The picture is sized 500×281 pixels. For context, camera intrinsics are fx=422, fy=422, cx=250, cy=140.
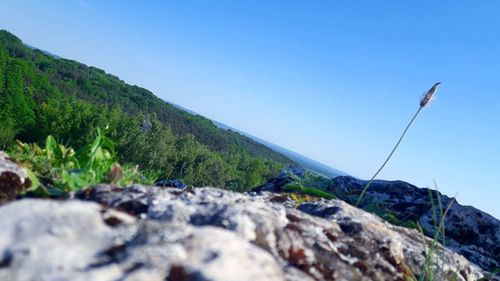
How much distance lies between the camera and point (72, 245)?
62.1 inches

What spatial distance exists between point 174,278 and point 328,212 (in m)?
2.30

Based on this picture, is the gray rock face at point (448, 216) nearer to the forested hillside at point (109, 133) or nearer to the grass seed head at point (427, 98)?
the grass seed head at point (427, 98)

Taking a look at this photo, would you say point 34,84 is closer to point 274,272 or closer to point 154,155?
point 154,155

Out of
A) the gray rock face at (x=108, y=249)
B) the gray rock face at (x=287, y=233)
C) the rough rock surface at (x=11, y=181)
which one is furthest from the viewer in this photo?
the rough rock surface at (x=11, y=181)

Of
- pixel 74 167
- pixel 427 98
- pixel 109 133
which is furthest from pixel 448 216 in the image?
pixel 109 133

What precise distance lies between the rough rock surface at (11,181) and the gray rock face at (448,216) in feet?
17.0

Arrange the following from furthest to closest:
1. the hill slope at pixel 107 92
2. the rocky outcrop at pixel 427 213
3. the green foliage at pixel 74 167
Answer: the hill slope at pixel 107 92
the rocky outcrop at pixel 427 213
the green foliage at pixel 74 167

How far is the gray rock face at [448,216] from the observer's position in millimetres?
6582

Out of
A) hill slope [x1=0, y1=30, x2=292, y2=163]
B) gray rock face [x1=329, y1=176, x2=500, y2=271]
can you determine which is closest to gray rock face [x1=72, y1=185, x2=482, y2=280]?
gray rock face [x1=329, y1=176, x2=500, y2=271]

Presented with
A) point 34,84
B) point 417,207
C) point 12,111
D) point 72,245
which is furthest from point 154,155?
point 72,245

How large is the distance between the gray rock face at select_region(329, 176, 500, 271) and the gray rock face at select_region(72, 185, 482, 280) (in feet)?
12.4

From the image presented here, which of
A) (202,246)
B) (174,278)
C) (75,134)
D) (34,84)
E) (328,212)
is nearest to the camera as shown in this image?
(174,278)

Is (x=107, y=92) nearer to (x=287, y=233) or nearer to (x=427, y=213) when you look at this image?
(x=427, y=213)

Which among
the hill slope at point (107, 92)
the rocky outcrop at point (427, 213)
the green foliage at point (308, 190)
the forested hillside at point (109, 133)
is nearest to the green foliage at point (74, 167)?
the green foliage at point (308, 190)
